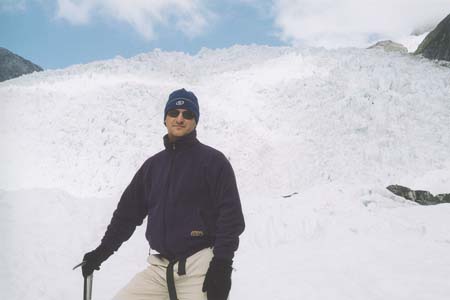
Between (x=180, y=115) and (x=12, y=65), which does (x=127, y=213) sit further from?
(x=12, y=65)

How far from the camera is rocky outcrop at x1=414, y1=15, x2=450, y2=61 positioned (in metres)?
25.8

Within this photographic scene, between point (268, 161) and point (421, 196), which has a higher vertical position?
point (268, 161)

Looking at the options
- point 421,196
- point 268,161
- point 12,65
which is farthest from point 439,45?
point 12,65

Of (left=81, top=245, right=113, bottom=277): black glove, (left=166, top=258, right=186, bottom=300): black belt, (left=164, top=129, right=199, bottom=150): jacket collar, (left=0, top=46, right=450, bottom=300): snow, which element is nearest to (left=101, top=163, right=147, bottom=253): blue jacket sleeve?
(left=81, top=245, right=113, bottom=277): black glove

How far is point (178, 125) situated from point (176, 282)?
106cm

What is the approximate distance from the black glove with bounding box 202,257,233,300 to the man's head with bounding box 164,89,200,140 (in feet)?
3.04

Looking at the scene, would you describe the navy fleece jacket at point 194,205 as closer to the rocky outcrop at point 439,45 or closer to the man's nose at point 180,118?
the man's nose at point 180,118

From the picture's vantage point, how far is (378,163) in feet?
47.9

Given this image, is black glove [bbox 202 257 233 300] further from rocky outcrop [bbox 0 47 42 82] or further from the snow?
rocky outcrop [bbox 0 47 42 82]

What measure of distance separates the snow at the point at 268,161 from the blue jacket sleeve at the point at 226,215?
11.4 ft

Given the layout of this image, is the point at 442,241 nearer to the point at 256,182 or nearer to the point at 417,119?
the point at 256,182

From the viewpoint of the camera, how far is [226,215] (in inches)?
98.1

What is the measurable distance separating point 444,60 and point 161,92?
1813 centimetres

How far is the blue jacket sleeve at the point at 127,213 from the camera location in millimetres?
2953
